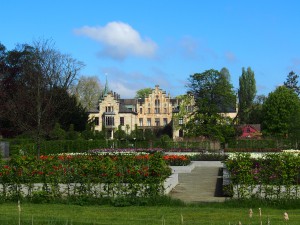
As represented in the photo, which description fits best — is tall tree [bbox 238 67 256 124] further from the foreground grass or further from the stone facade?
the foreground grass

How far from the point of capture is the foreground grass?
331 inches

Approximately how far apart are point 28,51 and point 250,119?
52020 mm

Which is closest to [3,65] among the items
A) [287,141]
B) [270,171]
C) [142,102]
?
[287,141]

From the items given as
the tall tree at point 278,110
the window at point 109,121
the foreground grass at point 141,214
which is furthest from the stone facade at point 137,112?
the foreground grass at point 141,214

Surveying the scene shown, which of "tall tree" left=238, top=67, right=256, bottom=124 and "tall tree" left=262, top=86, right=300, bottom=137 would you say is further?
"tall tree" left=238, top=67, right=256, bottom=124

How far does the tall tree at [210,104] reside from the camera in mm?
46125

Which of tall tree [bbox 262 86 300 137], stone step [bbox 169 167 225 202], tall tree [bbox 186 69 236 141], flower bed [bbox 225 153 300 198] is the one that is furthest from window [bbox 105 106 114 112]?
flower bed [bbox 225 153 300 198]

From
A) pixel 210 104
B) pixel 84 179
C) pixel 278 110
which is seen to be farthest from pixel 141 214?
pixel 278 110

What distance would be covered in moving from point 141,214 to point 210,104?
3975 centimetres

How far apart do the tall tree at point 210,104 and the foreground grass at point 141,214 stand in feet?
115

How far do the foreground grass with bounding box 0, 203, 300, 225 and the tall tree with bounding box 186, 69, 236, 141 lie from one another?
34903 millimetres

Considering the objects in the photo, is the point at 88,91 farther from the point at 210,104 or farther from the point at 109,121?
the point at 210,104

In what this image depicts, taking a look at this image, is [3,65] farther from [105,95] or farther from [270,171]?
[270,171]

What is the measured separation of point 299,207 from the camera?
1093 centimetres
